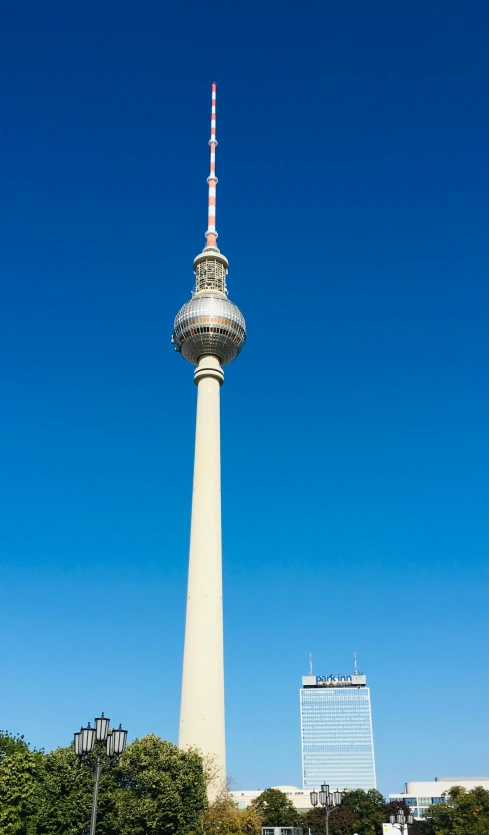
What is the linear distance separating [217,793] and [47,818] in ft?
70.1

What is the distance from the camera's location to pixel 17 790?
6316 centimetres

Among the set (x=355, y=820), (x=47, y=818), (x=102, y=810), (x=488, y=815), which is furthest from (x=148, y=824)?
(x=355, y=820)

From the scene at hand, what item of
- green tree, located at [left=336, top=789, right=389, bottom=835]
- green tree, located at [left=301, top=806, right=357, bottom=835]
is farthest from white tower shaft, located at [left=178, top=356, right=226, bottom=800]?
green tree, located at [left=336, top=789, right=389, bottom=835]

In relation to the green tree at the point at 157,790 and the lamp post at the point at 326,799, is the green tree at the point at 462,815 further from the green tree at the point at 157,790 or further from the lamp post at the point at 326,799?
the green tree at the point at 157,790

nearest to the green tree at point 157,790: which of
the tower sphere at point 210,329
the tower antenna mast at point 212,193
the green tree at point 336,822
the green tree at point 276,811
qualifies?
the tower sphere at point 210,329

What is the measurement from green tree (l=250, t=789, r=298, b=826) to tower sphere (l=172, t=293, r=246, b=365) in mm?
73379

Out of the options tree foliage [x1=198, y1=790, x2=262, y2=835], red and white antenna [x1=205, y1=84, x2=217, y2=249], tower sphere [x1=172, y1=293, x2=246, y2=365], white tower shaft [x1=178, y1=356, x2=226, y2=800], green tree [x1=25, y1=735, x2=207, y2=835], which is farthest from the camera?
red and white antenna [x1=205, y1=84, x2=217, y2=249]

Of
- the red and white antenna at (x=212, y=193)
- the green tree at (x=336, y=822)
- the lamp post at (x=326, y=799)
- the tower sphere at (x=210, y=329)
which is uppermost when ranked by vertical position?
the red and white antenna at (x=212, y=193)

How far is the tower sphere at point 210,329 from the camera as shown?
3903 inches

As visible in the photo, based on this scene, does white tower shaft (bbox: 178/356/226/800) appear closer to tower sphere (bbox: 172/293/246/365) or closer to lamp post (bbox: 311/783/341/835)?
tower sphere (bbox: 172/293/246/365)

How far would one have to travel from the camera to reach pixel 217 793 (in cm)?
7438

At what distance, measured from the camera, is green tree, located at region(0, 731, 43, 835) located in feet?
203

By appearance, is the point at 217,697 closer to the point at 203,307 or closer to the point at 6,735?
the point at 6,735

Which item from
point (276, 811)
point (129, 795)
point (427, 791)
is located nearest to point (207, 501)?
point (129, 795)
